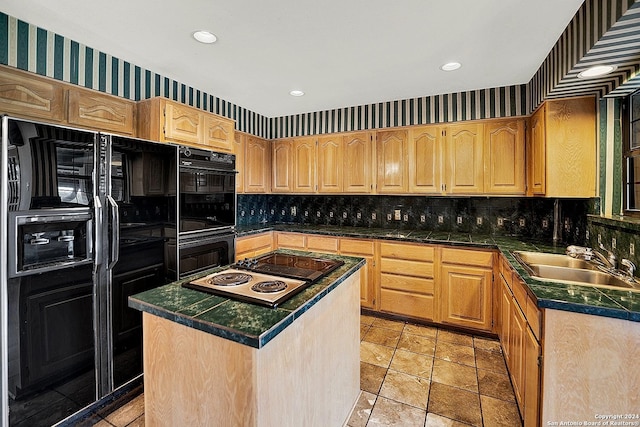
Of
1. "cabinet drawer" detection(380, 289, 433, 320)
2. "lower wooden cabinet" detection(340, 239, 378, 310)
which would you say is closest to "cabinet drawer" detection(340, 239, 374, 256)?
"lower wooden cabinet" detection(340, 239, 378, 310)

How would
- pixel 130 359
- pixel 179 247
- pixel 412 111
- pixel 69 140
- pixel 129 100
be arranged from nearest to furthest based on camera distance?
pixel 69 140 → pixel 130 359 → pixel 179 247 → pixel 129 100 → pixel 412 111

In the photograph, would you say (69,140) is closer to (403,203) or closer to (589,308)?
(589,308)

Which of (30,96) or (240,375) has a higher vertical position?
(30,96)

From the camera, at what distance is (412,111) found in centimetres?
345

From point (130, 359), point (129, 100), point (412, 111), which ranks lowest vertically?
point (130, 359)

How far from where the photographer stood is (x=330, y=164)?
3.92m

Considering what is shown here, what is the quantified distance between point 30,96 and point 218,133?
55.9 inches

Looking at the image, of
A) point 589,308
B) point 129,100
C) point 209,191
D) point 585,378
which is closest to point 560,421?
point 585,378

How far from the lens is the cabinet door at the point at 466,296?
2.84m

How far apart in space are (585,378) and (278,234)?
3.16 metres

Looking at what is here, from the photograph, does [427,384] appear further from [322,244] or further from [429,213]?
[429,213]

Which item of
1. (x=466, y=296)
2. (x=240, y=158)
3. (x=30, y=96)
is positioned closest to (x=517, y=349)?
(x=466, y=296)

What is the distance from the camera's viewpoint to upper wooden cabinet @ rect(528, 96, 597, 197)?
7.58 feet

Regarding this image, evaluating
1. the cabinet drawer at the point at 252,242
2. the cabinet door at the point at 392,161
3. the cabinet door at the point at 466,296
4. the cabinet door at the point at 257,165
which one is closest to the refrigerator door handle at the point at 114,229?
the cabinet drawer at the point at 252,242
